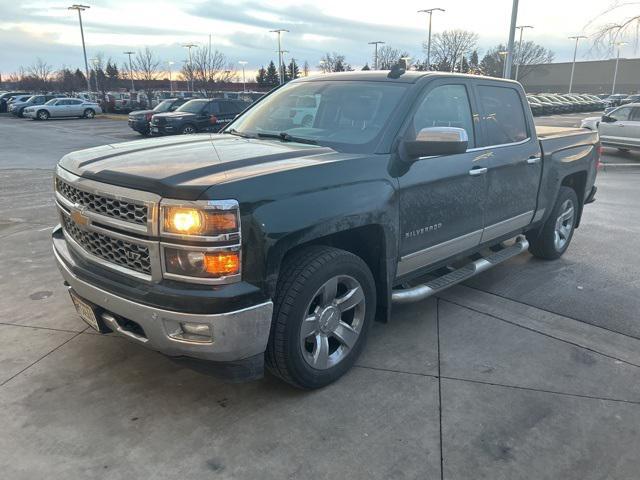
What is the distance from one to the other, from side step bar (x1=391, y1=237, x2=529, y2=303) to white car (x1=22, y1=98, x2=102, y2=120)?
120 ft

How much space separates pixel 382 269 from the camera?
3537mm

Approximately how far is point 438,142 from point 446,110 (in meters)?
0.82

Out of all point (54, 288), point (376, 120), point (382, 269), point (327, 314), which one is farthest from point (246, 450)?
point (54, 288)

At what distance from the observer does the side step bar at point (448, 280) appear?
379cm

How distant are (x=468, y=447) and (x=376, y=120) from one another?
2.17 meters

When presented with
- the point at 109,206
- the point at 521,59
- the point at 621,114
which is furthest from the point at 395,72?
the point at 521,59

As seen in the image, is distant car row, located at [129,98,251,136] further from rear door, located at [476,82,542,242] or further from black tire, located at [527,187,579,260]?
rear door, located at [476,82,542,242]

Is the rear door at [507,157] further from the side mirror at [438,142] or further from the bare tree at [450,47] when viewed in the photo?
the bare tree at [450,47]

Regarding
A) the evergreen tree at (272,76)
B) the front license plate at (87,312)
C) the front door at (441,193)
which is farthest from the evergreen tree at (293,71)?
the front license plate at (87,312)

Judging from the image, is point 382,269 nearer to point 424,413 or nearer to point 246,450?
point 424,413

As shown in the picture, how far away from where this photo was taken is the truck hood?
8.82ft

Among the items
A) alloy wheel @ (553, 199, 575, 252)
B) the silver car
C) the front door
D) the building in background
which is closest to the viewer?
the front door

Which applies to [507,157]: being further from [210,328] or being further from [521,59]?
[521,59]

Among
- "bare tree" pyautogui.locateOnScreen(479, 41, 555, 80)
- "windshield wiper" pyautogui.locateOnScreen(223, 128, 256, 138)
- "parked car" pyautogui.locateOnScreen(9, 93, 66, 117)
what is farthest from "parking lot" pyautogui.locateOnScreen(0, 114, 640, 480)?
"bare tree" pyautogui.locateOnScreen(479, 41, 555, 80)
